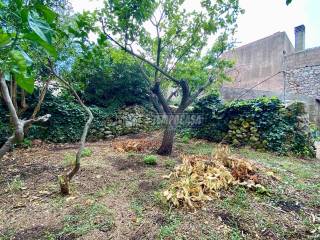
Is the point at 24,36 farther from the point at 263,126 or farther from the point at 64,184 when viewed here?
the point at 263,126

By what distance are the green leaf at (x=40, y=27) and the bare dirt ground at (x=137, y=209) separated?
1.96 meters

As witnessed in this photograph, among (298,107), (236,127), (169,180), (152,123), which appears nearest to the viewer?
(169,180)

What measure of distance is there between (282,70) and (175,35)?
31.5 feet

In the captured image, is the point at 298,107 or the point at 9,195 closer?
the point at 9,195

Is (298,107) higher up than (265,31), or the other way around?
(265,31)

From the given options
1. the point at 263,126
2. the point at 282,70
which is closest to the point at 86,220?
the point at 263,126

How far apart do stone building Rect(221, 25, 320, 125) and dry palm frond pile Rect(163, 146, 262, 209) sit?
14.7 feet

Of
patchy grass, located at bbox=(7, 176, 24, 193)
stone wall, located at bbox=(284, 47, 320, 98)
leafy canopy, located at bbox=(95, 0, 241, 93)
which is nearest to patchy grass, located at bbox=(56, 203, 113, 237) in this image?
patchy grass, located at bbox=(7, 176, 24, 193)

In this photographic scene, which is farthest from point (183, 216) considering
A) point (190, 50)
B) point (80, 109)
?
point (80, 109)

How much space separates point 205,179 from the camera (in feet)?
9.71

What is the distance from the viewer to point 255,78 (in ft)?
49.9

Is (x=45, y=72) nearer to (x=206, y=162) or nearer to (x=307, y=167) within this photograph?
(x=206, y=162)

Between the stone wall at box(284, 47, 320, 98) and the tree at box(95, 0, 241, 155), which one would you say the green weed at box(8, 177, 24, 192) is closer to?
the tree at box(95, 0, 241, 155)

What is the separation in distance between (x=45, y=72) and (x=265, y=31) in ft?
46.5
